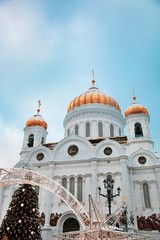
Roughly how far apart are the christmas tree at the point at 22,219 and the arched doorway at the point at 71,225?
28.8 ft

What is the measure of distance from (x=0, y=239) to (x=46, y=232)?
9188 millimetres

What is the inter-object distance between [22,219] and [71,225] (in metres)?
9.77

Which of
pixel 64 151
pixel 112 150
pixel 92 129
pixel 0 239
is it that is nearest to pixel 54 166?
pixel 64 151

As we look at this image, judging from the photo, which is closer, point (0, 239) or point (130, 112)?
point (0, 239)

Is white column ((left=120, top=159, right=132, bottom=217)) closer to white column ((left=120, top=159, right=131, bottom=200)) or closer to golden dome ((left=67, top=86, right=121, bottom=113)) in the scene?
white column ((left=120, top=159, right=131, bottom=200))

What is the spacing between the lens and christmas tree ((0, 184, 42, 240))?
463 inches

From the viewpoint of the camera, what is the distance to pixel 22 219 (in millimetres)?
12102

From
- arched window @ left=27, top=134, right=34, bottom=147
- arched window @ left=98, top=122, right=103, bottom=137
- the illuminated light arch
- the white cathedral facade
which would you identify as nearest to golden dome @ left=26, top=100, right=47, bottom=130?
arched window @ left=27, top=134, right=34, bottom=147

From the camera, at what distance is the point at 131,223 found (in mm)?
19203

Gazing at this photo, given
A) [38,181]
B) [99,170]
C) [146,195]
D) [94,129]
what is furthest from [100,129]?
[38,181]

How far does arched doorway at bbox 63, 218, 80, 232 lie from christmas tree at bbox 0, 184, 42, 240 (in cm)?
878

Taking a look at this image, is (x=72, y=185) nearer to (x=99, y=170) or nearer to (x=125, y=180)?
(x=99, y=170)

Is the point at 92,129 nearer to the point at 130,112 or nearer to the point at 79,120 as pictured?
the point at 79,120

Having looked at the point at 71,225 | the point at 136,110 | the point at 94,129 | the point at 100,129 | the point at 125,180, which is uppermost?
the point at 136,110
